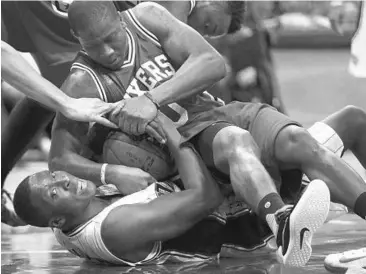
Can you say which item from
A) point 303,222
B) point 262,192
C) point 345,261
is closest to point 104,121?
point 262,192

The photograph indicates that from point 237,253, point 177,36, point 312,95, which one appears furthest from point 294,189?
point 312,95

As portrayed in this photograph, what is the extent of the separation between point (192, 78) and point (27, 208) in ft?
3.12

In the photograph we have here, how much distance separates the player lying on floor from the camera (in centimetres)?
412

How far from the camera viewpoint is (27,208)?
4.20 metres

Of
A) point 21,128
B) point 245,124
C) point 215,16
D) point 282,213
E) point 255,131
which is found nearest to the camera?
point 282,213

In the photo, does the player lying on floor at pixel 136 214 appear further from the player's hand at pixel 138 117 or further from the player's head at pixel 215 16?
the player's head at pixel 215 16

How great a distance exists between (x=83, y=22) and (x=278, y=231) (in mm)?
1340

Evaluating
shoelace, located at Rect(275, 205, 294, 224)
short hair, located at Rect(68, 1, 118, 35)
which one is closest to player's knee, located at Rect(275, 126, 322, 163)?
shoelace, located at Rect(275, 205, 294, 224)

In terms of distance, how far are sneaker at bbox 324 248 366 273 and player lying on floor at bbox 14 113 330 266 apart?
613 mm

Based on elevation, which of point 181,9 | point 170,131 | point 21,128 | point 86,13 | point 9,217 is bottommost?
point 9,217

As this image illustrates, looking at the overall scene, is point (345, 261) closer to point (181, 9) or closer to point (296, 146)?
point (296, 146)

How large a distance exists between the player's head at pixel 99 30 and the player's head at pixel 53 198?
59cm

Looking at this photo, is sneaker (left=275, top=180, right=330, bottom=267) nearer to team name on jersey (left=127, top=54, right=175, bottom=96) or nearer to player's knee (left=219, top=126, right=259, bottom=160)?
player's knee (left=219, top=126, right=259, bottom=160)

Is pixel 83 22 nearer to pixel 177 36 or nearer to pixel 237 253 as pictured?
pixel 177 36
